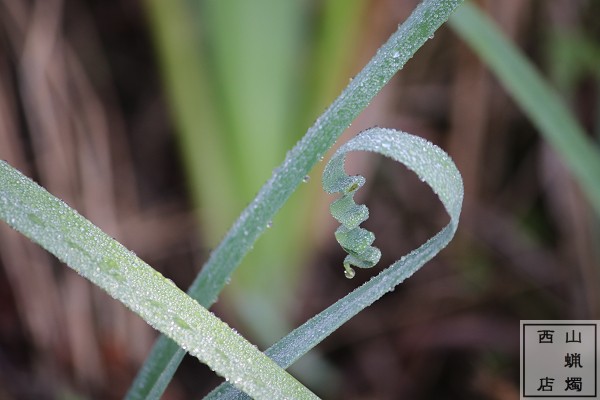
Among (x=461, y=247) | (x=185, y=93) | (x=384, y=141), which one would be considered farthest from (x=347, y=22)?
(x=384, y=141)

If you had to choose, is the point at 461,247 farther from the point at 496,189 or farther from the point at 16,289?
the point at 16,289

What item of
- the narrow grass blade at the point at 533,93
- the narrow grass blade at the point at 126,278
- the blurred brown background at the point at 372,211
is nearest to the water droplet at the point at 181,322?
the narrow grass blade at the point at 126,278

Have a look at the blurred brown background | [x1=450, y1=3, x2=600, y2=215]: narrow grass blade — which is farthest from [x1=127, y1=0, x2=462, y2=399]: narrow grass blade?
the blurred brown background

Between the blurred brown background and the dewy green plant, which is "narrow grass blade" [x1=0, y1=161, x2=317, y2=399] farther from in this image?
the blurred brown background

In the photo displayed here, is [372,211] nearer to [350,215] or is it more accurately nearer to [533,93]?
[533,93]

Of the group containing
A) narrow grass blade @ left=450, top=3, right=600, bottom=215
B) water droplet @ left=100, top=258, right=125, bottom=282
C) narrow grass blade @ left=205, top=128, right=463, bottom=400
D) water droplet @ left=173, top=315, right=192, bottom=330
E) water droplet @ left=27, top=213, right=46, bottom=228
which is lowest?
water droplet @ left=173, top=315, right=192, bottom=330

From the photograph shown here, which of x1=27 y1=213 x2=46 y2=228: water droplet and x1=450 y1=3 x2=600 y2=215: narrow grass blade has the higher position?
x1=450 y1=3 x2=600 y2=215: narrow grass blade

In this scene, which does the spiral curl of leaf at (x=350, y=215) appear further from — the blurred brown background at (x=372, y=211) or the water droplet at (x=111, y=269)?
the blurred brown background at (x=372, y=211)
